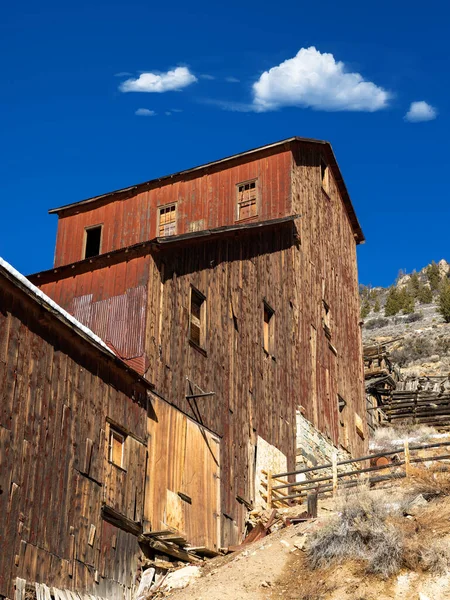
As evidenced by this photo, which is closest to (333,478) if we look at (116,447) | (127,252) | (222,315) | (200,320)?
(222,315)

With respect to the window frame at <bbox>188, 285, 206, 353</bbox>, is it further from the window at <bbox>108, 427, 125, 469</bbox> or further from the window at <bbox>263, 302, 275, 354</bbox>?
the window at <bbox>108, 427, 125, 469</bbox>

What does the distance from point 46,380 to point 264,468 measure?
9.65m

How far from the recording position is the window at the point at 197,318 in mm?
22531

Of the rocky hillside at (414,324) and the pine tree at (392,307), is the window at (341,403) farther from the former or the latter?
the pine tree at (392,307)

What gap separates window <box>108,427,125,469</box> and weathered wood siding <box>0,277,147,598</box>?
0.44 ft

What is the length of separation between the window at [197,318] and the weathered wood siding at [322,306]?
6.35 metres

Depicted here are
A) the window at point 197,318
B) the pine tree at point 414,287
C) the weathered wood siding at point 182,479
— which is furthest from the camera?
the pine tree at point 414,287

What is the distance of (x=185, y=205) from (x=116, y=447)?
14529mm

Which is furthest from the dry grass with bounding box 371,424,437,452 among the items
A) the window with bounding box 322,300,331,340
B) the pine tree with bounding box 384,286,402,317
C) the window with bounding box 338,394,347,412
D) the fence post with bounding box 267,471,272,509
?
the pine tree with bounding box 384,286,402,317

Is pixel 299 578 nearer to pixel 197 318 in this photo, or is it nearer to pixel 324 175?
pixel 197 318

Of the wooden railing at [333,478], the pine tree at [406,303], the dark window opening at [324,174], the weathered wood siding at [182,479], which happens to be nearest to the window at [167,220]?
the dark window opening at [324,174]

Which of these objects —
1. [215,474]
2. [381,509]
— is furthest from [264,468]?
[381,509]

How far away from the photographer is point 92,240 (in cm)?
3250

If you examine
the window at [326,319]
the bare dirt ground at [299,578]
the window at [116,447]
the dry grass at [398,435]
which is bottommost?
the bare dirt ground at [299,578]
